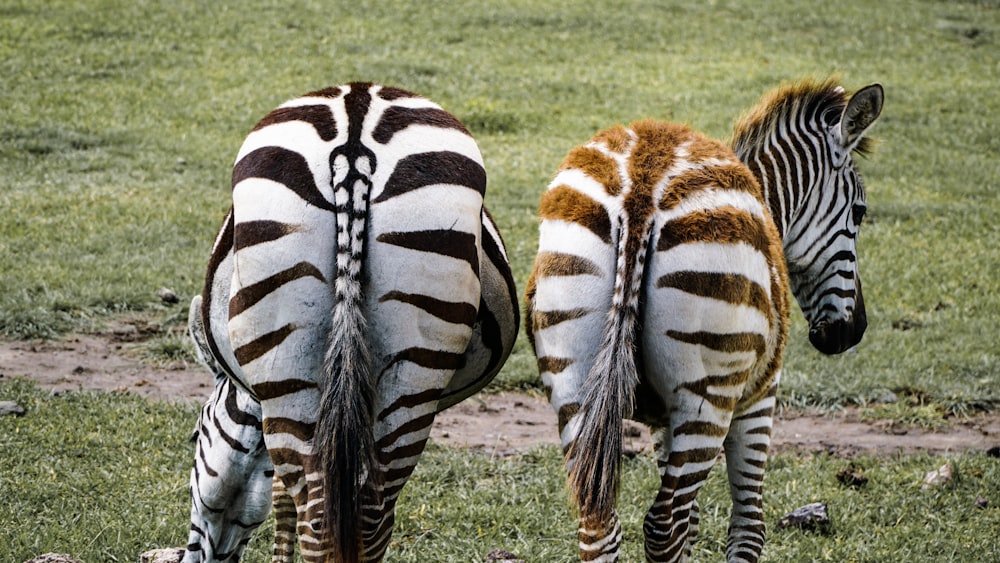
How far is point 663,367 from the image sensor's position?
3557 mm

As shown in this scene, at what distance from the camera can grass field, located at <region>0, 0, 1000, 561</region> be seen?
18.3ft

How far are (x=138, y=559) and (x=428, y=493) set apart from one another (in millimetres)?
1621

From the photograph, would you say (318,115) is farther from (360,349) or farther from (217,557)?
(217,557)

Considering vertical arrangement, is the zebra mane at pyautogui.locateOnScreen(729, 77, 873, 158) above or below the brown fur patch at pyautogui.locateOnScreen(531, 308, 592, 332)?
above

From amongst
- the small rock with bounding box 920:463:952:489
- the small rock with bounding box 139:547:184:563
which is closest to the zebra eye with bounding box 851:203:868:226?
the small rock with bounding box 920:463:952:489

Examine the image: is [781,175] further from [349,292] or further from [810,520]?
[349,292]

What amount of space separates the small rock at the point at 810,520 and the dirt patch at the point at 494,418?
1253mm

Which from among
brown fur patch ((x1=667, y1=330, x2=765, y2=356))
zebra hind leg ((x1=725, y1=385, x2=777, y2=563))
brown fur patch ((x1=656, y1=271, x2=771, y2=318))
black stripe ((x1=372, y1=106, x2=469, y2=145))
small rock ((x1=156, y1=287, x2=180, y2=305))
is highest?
black stripe ((x1=372, y1=106, x2=469, y2=145))

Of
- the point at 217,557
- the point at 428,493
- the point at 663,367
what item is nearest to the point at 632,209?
the point at 663,367

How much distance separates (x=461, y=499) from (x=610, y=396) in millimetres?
2522

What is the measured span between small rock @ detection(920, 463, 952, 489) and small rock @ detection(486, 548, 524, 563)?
2.69m

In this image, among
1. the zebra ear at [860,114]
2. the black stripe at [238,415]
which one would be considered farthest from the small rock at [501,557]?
the zebra ear at [860,114]

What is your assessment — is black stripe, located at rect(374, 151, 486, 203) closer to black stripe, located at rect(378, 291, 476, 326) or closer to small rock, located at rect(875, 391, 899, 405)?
black stripe, located at rect(378, 291, 476, 326)

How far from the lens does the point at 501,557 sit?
4965mm
